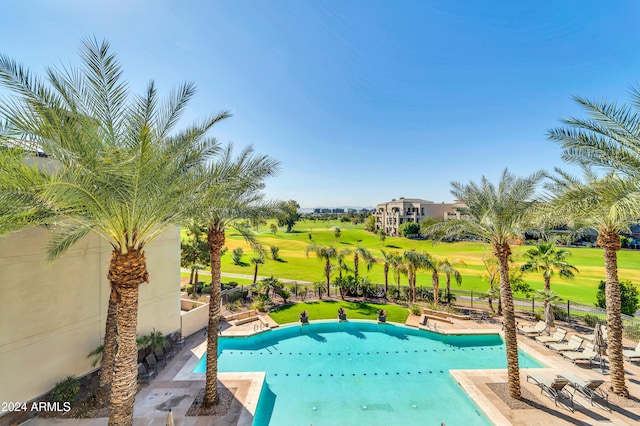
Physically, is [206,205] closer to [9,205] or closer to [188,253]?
[9,205]

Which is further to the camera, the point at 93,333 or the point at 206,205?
the point at 93,333

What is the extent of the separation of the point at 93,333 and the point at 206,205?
24.2ft

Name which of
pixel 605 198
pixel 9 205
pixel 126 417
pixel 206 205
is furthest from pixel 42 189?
pixel 605 198

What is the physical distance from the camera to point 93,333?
10148 mm

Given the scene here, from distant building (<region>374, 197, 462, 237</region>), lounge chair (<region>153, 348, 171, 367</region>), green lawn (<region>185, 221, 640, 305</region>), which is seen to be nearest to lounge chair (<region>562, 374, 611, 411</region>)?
green lawn (<region>185, 221, 640, 305</region>)

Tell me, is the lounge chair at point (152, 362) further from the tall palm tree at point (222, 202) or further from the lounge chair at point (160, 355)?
the tall palm tree at point (222, 202)

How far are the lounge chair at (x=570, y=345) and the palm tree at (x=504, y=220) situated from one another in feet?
18.3

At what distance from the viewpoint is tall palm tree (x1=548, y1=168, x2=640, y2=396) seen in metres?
6.73

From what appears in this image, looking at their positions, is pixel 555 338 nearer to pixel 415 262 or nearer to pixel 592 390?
pixel 592 390

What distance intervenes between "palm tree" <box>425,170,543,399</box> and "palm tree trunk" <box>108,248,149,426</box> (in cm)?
1097

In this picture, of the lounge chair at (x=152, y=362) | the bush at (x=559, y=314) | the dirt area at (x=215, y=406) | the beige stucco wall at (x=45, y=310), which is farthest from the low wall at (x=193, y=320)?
the bush at (x=559, y=314)

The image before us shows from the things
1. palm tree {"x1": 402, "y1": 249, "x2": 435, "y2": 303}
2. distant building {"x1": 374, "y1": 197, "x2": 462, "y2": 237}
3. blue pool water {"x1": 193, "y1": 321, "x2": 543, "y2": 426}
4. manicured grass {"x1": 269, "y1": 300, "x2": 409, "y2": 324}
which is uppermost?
distant building {"x1": 374, "y1": 197, "x2": 462, "y2": 237}

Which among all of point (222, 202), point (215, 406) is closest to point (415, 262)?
point (215, 406)

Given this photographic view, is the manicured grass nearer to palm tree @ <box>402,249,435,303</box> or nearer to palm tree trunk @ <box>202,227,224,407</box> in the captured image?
palm tree @ <box>402,249,435,303</box>
